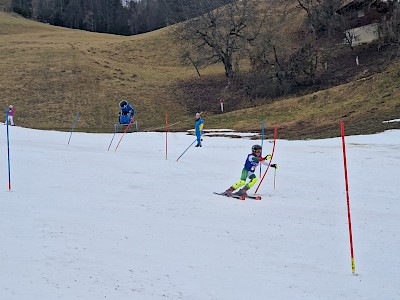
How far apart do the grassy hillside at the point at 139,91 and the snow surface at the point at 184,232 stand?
14277mm

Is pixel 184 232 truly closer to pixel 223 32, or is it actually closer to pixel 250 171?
pixel 250 171

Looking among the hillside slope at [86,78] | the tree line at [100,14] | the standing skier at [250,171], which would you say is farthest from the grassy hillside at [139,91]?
→ the tree line at [100,14]

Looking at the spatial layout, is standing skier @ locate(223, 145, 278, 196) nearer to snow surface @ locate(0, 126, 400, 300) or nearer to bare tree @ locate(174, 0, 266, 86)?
snow surface @ locate(0, 126, 400, 300)

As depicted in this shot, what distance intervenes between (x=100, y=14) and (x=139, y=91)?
71.6 metres

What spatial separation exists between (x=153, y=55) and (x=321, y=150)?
52.2 meters

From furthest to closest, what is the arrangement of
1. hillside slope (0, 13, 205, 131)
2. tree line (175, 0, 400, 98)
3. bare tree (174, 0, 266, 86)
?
1. bare tree (174, 0, 266, 86)
2. tree line (175, 0, 400, 98)
3. hillside slope (0, 13, 205, 131)

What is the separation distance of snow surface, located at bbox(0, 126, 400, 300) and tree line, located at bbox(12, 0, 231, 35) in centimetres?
9993

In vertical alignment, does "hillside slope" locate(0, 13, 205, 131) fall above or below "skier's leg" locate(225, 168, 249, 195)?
above

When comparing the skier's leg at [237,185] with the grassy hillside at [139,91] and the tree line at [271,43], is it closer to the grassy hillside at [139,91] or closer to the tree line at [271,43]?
the grassy hillside at [139,91]

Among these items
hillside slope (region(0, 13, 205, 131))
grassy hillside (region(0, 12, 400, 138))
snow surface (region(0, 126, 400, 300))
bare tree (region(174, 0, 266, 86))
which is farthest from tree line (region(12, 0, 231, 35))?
snow surface (region(0, 126, 400, 300))

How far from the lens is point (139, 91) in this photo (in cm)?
5719

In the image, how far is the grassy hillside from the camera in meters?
36.1

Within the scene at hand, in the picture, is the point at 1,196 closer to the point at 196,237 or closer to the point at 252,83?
the point at 196,237

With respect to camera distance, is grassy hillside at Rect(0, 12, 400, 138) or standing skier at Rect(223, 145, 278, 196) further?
grassy hillside at Rect(0, 12, 400, 138)
